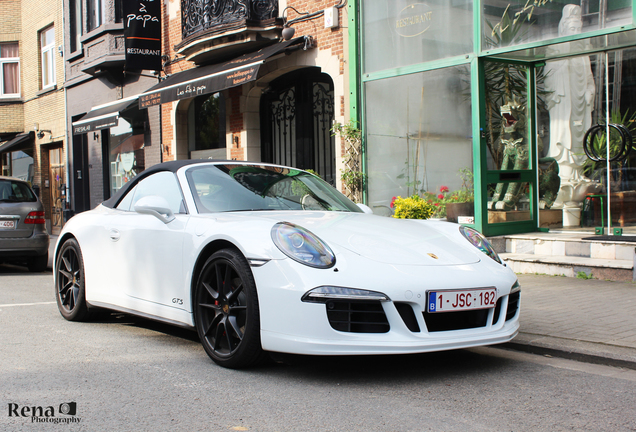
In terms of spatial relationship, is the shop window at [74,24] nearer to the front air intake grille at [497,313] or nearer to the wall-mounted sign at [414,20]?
the wall-mounted sign at [414,20]

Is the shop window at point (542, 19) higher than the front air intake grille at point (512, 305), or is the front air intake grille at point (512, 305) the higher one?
the shop window at point (542, 19)

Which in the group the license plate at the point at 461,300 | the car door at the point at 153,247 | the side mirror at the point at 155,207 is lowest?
the license plate at the point at 461,300

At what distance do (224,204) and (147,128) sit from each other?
13.4 meters

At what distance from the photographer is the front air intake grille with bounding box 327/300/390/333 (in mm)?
3643

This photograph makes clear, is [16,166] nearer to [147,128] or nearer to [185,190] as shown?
[147,128]

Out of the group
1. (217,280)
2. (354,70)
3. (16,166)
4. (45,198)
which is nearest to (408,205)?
(354,70)

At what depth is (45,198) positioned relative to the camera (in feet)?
75.5

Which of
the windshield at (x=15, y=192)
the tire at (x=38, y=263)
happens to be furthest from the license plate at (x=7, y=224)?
the tire at (x=38, y=263)

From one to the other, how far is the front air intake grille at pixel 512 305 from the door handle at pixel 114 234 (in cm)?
303

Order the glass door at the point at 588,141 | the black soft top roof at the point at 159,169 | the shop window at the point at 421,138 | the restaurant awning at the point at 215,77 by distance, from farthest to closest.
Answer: the restaurant awning at the point at 215,77, the shop window at the point at 421,138, the glass door at the point at 588,141, the black soft top roof at the point at 159,169

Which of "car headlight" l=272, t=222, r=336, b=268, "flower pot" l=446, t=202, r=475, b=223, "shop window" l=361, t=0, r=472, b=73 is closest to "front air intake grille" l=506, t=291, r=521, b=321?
"car headlight" l=272, t=222, r=336, b=268

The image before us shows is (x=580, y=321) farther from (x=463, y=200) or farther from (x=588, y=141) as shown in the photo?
(x=588, y=141)

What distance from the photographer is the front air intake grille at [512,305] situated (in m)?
4.17

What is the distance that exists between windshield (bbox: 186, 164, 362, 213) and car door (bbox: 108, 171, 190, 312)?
0.19m
